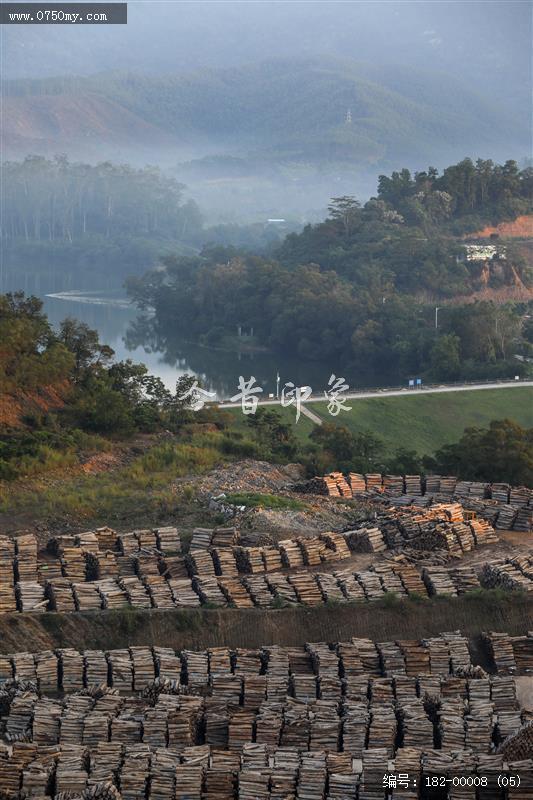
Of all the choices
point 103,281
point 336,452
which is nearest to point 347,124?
point 103,281

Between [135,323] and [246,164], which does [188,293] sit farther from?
[246,164]

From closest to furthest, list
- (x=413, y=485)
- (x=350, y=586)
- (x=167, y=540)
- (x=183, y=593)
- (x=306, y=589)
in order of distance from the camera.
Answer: (x=183, y=593) → (x=306, y=589) → (x=350, y=586) → (x=167, y=540) → (x=413, y=485)

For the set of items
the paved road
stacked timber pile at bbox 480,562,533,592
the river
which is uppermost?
stacked timber pile at bbox 480,562,533,592

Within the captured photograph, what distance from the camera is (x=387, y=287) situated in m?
61.2

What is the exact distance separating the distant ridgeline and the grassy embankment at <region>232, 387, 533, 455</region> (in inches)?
162

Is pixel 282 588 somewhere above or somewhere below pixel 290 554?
below

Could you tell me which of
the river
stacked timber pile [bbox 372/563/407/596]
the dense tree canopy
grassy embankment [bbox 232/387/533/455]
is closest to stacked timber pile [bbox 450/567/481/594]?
stacked timber pile [bbox 372/563/407/596]

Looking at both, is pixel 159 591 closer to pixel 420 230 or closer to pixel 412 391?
pixel 412 391

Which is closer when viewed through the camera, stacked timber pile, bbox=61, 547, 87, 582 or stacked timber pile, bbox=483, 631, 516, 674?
stacked timber pile, bbox=483, 631, 516, 674

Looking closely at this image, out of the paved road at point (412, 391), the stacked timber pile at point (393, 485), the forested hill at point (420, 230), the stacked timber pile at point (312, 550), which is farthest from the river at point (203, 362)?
the stacked timber pile at point (312, 550)

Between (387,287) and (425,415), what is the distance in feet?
65.1

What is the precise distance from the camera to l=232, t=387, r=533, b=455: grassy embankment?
131 feet

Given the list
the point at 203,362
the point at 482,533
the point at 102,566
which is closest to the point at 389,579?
the point at 482,533

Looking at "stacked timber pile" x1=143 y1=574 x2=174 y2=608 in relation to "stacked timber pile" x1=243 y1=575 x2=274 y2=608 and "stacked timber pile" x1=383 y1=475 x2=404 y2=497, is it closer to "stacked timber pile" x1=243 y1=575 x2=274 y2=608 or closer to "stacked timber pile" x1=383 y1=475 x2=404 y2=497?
"stacked timber pile" x1=243 y1=575 x2=274 y2=608
